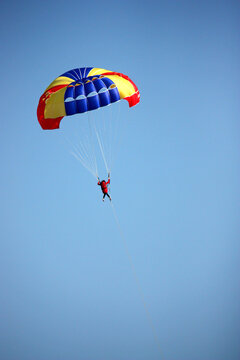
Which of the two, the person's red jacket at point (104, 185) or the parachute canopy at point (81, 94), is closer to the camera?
the parachute canopy at point (81, 94)

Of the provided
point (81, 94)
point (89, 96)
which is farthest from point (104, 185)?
point (81, 94)

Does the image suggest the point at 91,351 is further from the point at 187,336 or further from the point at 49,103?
the point at 49,103

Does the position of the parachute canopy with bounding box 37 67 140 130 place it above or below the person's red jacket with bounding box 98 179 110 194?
Result: above

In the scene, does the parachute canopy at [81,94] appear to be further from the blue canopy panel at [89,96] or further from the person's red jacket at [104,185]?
the person's red jacket at [104,185]

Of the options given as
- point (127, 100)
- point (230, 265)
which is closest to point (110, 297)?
point (230, 265)

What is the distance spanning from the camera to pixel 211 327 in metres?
83.9

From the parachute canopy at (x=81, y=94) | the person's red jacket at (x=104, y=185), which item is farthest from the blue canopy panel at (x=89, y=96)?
the person's red jacket at (x=104, y=185)

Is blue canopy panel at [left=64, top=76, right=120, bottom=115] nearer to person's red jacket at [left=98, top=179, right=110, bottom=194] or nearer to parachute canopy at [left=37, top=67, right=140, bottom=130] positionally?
parachute canopy at [left=37, top=67, right=140, bottom=130]

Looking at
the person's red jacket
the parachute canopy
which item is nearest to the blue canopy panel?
the parachute canopy

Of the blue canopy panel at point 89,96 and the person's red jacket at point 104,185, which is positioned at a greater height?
the blue canopy panel at point 89,96

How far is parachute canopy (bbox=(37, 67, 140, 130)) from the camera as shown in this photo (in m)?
18.8

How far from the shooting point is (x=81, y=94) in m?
18.7

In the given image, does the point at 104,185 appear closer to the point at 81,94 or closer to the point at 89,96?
the point at 89,96

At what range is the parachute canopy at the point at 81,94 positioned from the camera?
18781mm
